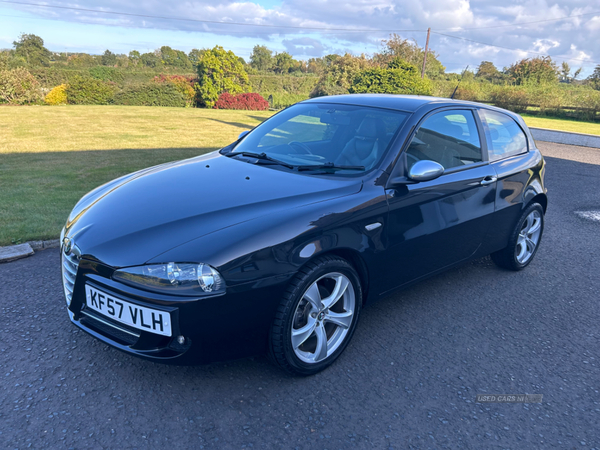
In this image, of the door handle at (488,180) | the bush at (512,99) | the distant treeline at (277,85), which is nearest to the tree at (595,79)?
the distant treeline at (277,85)

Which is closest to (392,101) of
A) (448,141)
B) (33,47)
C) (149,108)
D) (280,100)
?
(448,141)

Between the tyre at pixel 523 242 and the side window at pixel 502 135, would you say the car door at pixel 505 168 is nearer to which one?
the side window at pixel 502 135

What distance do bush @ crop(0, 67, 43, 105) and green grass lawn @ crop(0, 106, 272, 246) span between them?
692 cm

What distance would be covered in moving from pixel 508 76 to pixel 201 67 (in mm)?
33336

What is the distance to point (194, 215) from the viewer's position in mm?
2572

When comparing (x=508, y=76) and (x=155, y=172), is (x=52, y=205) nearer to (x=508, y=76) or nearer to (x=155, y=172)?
(x=155, y=172)

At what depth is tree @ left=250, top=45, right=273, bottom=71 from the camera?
87.7m

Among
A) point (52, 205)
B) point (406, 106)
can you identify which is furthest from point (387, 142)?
point (52, 205)

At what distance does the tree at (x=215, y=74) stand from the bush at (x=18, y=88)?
9.98m

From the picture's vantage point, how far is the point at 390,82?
770 inches

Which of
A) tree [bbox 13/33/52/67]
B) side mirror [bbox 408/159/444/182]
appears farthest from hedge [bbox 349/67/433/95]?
tree [bbox 13/33/52/67]

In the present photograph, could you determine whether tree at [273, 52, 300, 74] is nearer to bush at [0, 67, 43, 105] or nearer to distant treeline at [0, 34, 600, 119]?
distant treeline at [0, 34, 600, 119]

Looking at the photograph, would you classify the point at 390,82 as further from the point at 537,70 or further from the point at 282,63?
the point at 282,63

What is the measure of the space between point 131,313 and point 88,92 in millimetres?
29902
